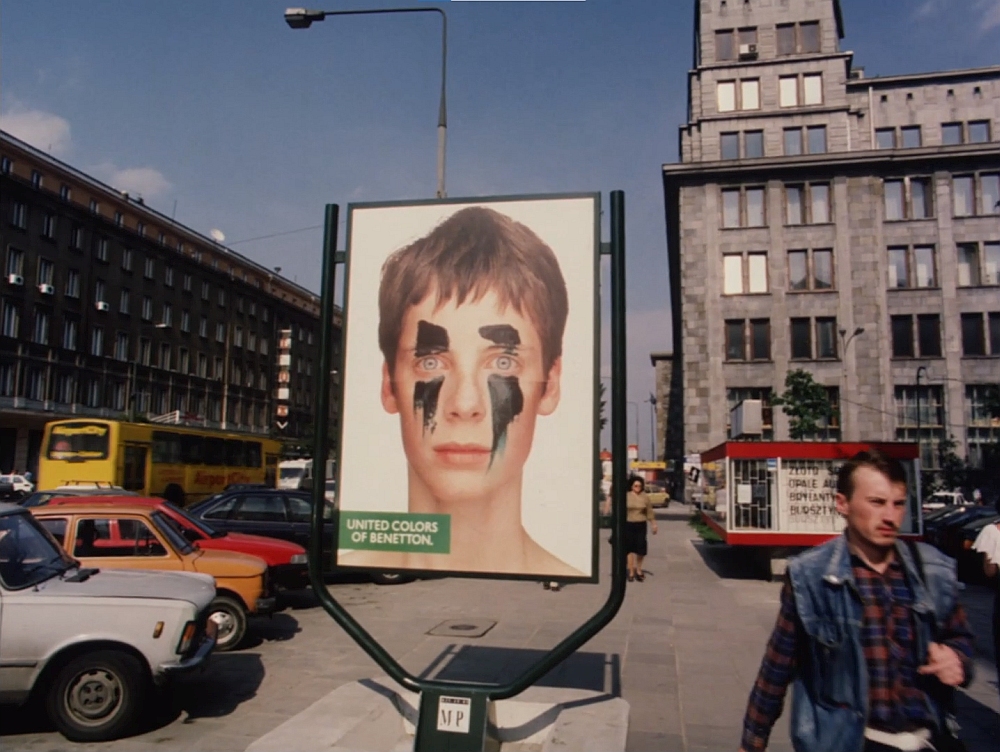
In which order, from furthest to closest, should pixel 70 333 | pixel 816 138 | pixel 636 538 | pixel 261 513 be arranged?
pixel 70 333, pixel 816 138, pixel 636 538, pixel 261 513

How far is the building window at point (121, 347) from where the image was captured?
54125 millimetres

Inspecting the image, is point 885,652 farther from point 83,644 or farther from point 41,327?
point 41,327

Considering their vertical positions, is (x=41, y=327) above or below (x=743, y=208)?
below

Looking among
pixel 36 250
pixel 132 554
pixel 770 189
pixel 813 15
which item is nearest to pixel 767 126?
pixel 770 189

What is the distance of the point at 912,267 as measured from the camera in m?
46.3

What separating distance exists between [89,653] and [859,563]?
17.5ft

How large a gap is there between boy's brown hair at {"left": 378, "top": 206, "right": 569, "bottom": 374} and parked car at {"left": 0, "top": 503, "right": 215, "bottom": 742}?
262 cm

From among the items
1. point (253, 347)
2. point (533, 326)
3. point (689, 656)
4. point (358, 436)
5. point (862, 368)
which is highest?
point (253, 347)

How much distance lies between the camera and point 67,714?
233 inches

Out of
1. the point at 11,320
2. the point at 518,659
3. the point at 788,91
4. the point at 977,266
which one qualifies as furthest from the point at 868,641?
the point at 11,320

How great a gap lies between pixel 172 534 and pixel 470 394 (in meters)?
4.98

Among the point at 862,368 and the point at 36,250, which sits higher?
the point at 36,250

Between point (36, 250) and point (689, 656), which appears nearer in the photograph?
point (689, 656)

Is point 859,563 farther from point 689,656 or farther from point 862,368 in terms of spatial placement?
point 862,368
